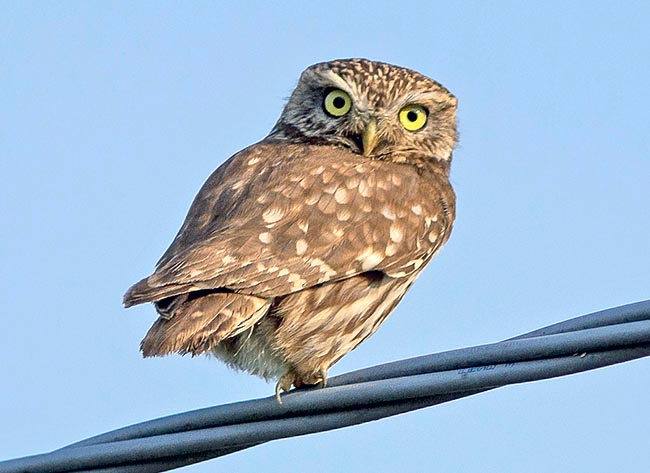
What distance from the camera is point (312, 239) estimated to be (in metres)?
4.93

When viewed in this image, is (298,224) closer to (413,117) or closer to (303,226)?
(303,226)

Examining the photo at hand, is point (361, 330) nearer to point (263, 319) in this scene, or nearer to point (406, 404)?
point (263, 319)

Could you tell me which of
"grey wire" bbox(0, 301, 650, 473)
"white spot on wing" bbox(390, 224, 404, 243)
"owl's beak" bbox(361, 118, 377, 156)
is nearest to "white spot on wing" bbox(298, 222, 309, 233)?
"white spot on wing" bbox(390, 224, 404, 243)

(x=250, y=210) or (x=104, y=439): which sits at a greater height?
(x=250, y=210)

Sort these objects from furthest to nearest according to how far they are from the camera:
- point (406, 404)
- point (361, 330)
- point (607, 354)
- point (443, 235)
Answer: point (443, 235), point (361, 330), point (406, 404), point (607, 354)

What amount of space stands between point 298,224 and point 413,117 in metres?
1.76

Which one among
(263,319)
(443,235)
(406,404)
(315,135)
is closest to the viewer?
(406,404)

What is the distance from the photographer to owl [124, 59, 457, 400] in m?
4.38

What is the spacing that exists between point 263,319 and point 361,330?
0.59m

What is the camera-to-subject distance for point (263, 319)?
4801 mm

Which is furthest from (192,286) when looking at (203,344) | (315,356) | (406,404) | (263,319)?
(406,404)

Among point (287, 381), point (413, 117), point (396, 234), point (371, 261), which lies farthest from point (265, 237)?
point (413, 117)

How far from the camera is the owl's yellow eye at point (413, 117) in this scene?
645 cm

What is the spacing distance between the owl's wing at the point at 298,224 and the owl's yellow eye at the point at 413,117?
15.8 inches
